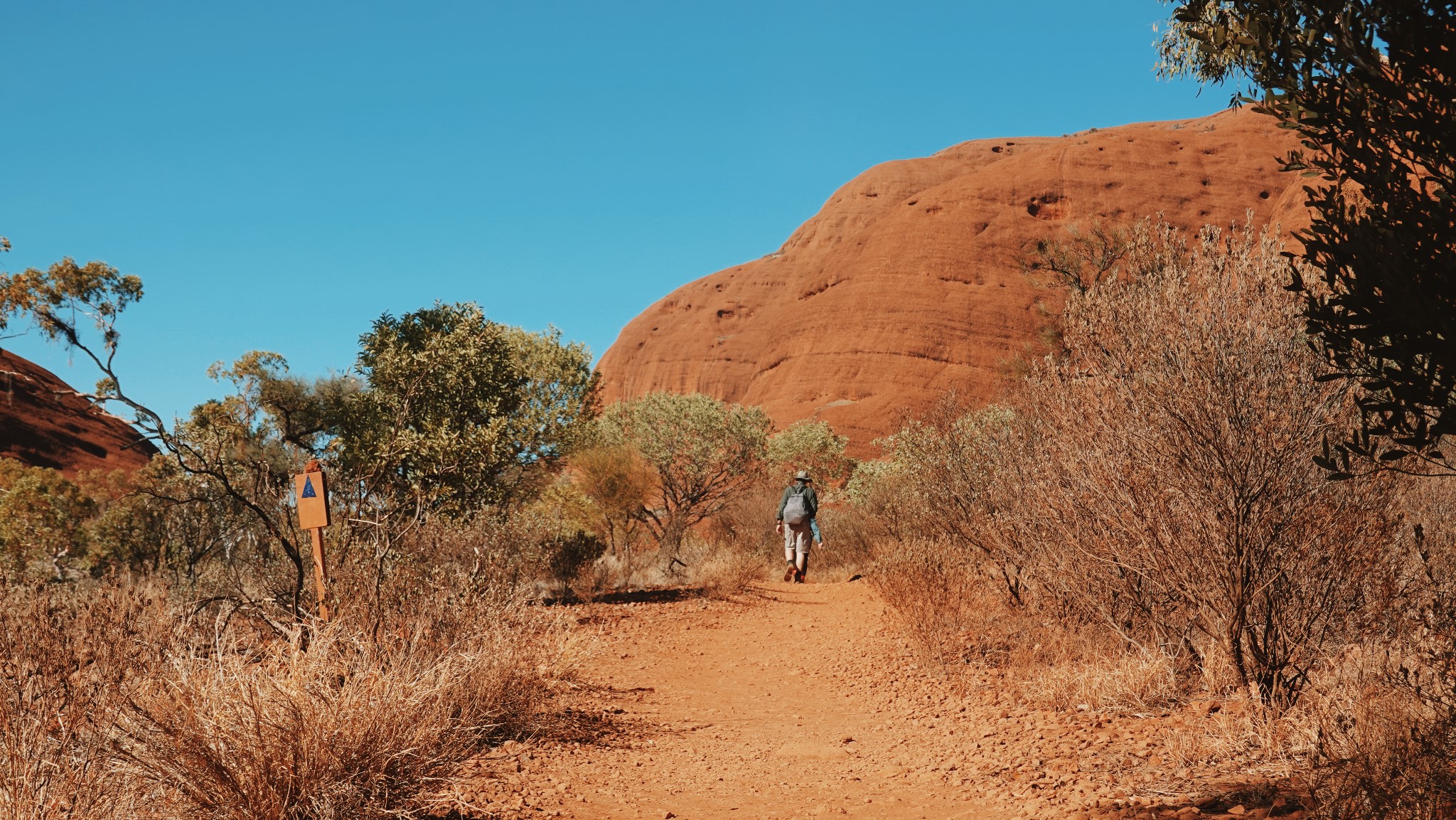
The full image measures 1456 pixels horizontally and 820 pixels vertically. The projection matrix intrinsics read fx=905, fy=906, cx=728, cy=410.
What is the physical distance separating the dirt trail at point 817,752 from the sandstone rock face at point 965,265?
36553 mm

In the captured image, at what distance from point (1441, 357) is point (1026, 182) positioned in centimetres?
5463

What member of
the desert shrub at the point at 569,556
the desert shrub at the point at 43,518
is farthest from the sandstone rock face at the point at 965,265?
the desert shrub at the point at 569,556

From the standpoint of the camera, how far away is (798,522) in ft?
53.2

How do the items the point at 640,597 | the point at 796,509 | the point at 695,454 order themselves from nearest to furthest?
the point at 640,597
the point at 796,509
the point at 695,454

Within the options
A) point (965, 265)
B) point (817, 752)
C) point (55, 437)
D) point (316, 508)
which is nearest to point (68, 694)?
point (316, 508)

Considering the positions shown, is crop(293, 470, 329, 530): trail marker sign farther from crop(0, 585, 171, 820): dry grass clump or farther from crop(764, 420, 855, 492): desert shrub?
crop(764, 420, 855, 492): desert shrub

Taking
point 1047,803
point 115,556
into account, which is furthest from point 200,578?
point 115,556

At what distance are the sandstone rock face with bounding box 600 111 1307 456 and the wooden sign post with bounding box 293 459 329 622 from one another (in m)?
39.9

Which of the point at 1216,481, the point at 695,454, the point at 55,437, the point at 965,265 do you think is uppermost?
the point at 965,265

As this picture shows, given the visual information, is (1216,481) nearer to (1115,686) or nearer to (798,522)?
(1115,686)

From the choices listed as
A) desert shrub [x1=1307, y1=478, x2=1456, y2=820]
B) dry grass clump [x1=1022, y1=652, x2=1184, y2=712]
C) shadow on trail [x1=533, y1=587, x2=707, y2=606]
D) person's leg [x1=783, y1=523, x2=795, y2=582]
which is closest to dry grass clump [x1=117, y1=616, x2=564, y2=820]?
desert shrub [x1=1307, y1=478, x2=1456, y2=820]

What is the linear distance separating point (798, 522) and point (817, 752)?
986 cm

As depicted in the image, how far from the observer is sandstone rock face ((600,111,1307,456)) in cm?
4947

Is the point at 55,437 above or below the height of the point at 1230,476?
above
